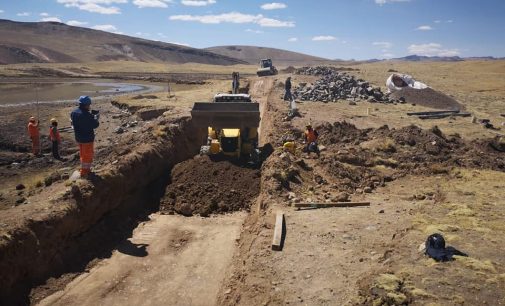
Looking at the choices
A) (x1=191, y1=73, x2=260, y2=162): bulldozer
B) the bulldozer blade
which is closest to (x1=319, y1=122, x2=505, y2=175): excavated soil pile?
(x1=191, y1=73, x2=260, y2=162): bulldozer

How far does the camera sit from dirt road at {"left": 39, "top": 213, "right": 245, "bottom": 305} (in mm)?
8805

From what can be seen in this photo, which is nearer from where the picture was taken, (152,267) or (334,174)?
(152,267)

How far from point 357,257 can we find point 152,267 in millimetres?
4727

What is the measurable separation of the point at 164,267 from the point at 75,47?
13620 cm

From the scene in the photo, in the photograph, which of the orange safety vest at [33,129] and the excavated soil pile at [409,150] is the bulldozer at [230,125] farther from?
the orange safety vest at [33,129]

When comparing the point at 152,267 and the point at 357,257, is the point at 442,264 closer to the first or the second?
the point at 357,257

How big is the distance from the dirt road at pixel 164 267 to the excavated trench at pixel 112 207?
0.41 meters

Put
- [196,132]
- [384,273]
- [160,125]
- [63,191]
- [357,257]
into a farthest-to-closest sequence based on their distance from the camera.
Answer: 1. [196,132]
2. [160,125]
3. [63,191]
4. [357,257]
5. [384,273]

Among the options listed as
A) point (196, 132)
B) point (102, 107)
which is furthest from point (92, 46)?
point (196, 132)

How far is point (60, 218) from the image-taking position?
996cm

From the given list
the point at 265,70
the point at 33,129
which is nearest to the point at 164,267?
the point at 33,129

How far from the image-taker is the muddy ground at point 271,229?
7340 mm

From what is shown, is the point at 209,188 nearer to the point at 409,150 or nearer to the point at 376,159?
the point at 376,159

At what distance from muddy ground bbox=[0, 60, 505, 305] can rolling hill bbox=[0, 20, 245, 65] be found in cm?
9578
